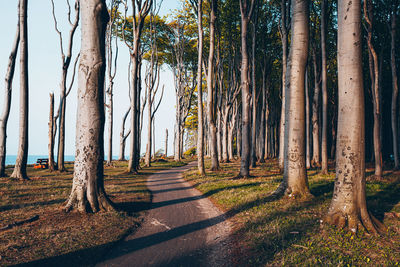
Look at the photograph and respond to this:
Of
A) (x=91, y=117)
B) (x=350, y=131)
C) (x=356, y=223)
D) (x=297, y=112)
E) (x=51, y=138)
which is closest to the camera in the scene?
(x=356, y=223)

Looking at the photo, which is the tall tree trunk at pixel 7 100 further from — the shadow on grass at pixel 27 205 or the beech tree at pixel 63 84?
the shadow on grass at pixel 27 205

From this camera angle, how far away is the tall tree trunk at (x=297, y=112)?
8.33 m

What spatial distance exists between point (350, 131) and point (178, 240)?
14.3ft

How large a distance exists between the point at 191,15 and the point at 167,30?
3.98 metres

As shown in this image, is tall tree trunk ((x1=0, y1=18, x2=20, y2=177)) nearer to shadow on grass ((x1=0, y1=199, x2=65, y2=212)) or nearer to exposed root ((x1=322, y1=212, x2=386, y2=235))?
shadow on grass ((x1=0, y1=199, x2=65, y2=212))

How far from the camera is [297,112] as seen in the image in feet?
27.8

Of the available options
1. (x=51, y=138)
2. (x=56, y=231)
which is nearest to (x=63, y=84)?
(x=51, y=138)

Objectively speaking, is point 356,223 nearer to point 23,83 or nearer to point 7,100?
point 23,83

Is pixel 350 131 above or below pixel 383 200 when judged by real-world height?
above

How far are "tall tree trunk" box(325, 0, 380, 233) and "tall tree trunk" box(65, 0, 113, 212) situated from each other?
19.2 ft

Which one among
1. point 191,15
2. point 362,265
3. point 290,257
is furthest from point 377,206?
point 191,15

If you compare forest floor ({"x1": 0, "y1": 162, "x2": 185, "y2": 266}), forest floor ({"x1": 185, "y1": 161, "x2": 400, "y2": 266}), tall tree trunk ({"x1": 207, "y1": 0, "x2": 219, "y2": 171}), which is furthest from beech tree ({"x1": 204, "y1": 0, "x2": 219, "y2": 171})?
forest floor ({"x1": 0, "y1": 162, "x2": 185, "y2": 266})

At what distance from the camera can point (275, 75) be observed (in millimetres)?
33375

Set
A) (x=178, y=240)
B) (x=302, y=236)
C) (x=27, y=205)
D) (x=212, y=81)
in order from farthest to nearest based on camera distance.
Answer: (x=212, y=81)
(x=27, y=205)
(x=178, y=240)
(x=302, y=236)
